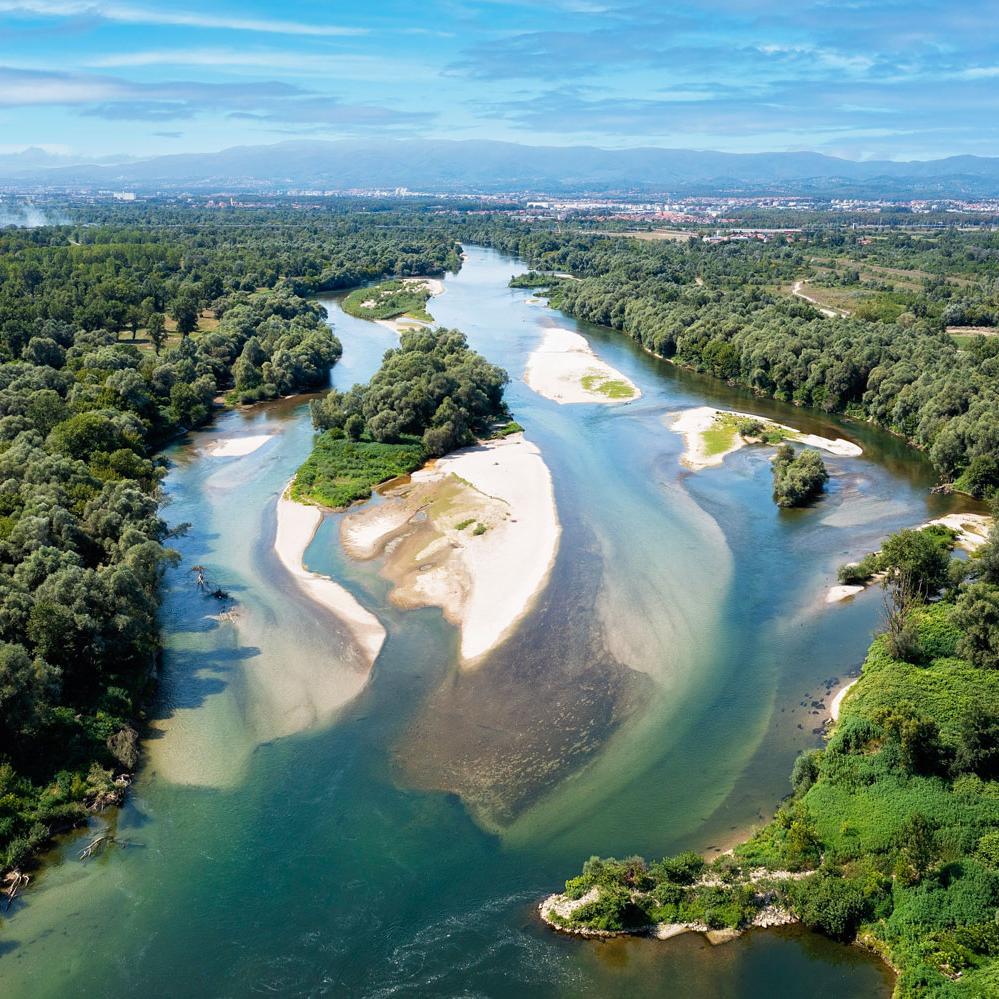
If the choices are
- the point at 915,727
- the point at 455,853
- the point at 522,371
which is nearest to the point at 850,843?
the point at 915,727

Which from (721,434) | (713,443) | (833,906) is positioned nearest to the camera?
(833,906)

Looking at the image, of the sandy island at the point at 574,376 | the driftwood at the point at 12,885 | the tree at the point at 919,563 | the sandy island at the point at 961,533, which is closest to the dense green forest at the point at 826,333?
the sandy island at the point at 961,533

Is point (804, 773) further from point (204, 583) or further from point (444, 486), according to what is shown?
point (444, 486)

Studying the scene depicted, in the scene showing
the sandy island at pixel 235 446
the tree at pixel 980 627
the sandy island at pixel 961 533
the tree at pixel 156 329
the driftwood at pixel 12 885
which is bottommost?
the driftwood at pixel 12 885

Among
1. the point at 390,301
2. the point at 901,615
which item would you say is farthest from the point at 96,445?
the point at 390,301

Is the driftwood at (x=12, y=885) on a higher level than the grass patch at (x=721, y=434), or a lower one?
lower

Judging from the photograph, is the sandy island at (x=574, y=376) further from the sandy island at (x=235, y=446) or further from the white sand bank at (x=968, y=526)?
the white sand bank at (x=968, y=526)

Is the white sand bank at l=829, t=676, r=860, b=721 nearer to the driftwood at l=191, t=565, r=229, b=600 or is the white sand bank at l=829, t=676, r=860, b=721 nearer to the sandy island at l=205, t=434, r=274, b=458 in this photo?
the driftwood at l=191, t=565, r=229, b=600
